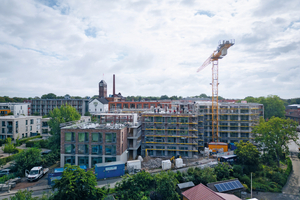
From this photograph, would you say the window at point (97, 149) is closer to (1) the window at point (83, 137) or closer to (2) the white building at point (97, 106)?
(1) the window at point (83, 137)

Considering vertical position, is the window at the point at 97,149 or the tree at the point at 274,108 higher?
the tree at the point at 274,108

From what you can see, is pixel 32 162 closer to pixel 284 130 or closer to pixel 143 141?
pixel 143 141

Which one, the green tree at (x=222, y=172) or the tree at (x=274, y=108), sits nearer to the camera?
the green tree at (x=222, y=172)

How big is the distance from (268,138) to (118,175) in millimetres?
31647

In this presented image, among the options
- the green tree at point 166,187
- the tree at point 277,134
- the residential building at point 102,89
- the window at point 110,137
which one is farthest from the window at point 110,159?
the residential building at point 102,89

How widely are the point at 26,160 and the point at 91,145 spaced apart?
11135mm

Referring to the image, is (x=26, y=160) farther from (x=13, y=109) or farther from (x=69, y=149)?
(x=13, y=109)

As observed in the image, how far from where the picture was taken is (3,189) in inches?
1087

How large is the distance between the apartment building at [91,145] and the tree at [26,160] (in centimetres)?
445

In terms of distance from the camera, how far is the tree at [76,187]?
1897 centimetres

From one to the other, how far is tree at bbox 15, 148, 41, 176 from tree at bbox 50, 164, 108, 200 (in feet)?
58.1

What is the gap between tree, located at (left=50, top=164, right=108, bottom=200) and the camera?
19.0 meters

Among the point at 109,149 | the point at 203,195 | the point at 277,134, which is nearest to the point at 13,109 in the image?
the point at 109,149

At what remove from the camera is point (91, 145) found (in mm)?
36938
